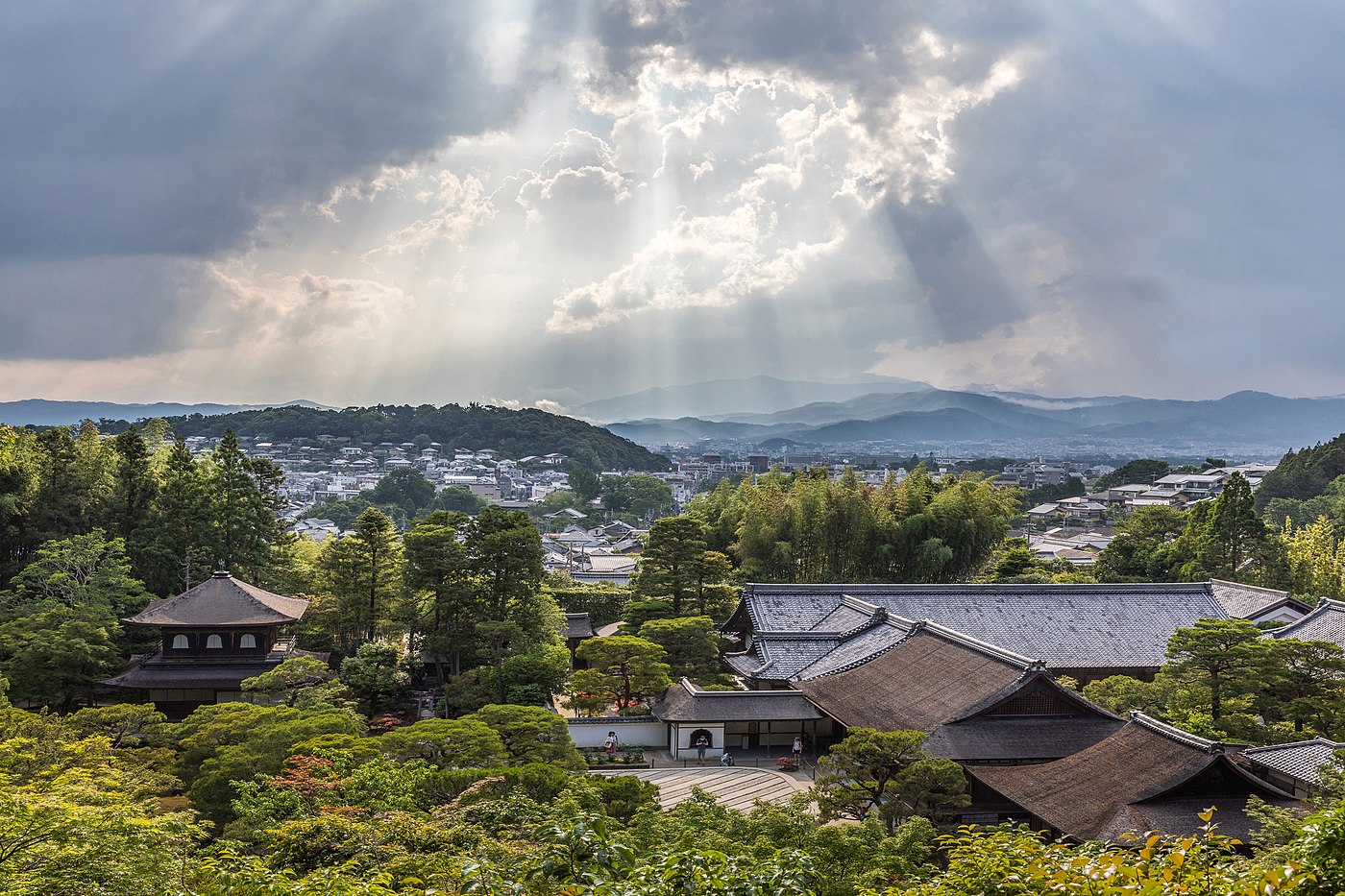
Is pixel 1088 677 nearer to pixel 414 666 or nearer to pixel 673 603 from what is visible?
pixel 673 603

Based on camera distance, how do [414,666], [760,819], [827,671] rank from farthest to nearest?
[414,666] < [827,671] < [760,819]

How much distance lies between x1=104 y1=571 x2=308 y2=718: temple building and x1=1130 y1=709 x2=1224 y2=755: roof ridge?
→ 21006 millimetres

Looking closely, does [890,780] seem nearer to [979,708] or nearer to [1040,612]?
[979,708]

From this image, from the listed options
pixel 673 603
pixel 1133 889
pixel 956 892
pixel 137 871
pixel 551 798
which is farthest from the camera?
pixel 673 603

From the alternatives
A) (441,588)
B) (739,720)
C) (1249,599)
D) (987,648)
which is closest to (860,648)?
(739,720)

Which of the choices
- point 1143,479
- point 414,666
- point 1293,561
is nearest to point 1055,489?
point 1143,479

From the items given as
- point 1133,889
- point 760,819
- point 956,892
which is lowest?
point 760,819

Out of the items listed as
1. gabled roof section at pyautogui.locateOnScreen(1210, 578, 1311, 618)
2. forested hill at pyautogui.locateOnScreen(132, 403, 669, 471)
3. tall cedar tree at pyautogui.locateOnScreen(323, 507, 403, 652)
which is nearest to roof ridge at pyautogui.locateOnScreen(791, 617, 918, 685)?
tall cedar tree at pyautogui.locateOnScreen(323, 507, 403, 652)

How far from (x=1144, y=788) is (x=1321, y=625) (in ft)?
56.0

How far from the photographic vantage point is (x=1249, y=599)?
31719 mm

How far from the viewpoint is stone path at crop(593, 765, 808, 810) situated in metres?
20.6

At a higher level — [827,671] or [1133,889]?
[1133,889]

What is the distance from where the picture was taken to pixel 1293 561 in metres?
37.8

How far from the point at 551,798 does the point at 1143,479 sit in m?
120
